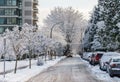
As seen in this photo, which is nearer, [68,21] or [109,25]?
[109,25]

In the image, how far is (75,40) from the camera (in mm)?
146250

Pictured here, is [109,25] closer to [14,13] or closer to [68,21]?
[14,13]

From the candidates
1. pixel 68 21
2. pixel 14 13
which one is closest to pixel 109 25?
pixel 14 13

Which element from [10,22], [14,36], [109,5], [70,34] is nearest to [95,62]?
[109,5]

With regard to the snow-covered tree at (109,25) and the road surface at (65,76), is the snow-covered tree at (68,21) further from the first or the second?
the road surface at (65,76)

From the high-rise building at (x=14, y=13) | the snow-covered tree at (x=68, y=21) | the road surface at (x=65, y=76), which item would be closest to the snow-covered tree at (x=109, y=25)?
the road surface at (x=65, y=76)

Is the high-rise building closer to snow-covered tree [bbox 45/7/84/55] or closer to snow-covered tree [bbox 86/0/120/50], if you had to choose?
snow-covered tree [bbox 45/7/84/55]

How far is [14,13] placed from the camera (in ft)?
367

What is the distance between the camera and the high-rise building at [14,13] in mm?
110562

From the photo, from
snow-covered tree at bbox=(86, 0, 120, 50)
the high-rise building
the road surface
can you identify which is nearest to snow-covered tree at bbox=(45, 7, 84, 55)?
the high-rise building

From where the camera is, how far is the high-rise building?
111 meters

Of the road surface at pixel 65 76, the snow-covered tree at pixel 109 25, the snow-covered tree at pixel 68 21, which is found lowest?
the road surface at pixel 65 76

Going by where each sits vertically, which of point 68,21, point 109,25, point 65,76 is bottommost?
point 65,76

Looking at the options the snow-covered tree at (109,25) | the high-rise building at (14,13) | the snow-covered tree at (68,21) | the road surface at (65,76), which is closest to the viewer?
the road surface at (65,76)
